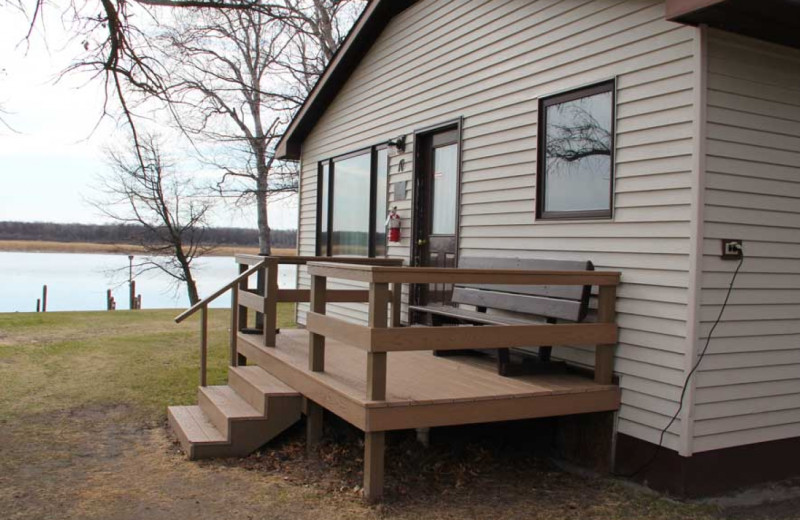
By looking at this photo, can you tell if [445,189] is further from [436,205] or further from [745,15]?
[745,15]

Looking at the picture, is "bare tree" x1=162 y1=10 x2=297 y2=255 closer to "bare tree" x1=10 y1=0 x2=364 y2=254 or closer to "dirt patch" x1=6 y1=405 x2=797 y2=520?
"bare tree" x1=10 y1=0 x2=364 y2=254

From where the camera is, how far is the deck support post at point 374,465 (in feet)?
13.6

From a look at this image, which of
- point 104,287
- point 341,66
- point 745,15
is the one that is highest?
point 341,66

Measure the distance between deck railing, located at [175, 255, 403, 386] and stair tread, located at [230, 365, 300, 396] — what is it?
11.0 inches

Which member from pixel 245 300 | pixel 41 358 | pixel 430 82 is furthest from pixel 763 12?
pixel 41 358

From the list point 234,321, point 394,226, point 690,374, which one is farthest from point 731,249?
point 234,321

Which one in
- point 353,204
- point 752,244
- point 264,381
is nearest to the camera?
point 752,244

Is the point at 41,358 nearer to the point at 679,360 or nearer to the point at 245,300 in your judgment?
the point at 245,300

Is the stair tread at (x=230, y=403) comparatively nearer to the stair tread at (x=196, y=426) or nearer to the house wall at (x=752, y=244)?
the stair tread at (x=196, y=426)

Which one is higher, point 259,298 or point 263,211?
point 263,211

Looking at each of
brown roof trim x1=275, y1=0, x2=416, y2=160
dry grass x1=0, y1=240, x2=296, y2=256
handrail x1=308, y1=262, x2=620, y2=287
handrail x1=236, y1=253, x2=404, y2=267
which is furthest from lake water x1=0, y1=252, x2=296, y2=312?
handrail x1=308, y1=262, x2=620, y2=287

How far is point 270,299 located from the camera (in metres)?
6.15

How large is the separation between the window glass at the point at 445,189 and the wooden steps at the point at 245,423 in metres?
2.47

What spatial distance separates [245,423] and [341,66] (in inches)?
215
